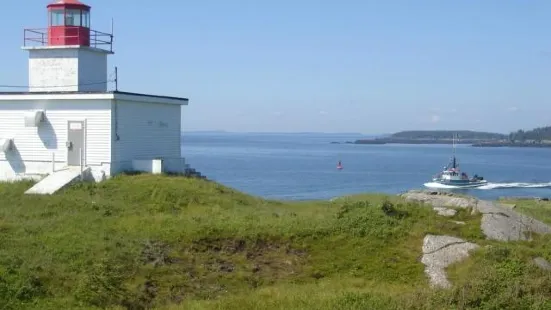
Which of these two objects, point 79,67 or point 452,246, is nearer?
point 452,246

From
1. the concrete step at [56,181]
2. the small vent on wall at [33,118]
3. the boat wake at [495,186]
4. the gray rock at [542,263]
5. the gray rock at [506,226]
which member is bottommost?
the boat wake at [495,186]

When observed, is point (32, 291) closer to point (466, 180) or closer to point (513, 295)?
point (513, 295)

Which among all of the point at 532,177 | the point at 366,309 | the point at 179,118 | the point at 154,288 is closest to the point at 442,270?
the point at 366,309

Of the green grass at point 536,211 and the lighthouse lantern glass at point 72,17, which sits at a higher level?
the lighthouse lantern glass at point 72,17

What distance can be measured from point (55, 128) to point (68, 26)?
4141 millimetres

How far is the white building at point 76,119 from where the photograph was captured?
69.1 feet

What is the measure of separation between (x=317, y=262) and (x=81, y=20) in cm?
1426

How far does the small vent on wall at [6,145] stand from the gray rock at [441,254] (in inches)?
557

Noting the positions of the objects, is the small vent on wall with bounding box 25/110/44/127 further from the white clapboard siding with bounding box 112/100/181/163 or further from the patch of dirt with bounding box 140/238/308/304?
the patch of dirt with bounding box 140/238/308/304

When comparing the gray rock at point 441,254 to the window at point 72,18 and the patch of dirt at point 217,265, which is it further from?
the window at point 72,18

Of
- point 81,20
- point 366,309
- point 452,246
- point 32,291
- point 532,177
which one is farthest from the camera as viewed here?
point 532,177

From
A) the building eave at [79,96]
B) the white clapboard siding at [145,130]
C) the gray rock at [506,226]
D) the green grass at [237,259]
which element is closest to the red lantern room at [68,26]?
the building eave at [79,96]

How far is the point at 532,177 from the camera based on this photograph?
85625 mm

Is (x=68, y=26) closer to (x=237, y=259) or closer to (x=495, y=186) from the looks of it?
(x=237, y=259)
